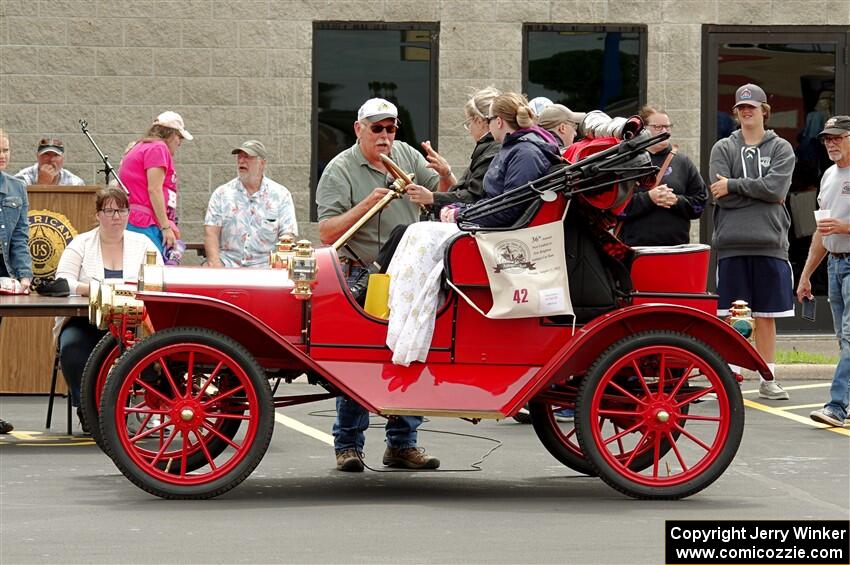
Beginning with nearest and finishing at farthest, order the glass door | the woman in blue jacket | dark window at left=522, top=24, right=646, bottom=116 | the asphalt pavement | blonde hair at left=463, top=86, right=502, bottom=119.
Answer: the asphalt pavement
the woman in blue jacket
blonde hair at left=463, top=86, right=502, bottom=119
dark window at left=522, top=24, right=646, bottom=116
the glass door

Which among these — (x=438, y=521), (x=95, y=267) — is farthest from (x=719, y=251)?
(x=438, y=521)

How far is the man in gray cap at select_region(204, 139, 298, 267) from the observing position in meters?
12.8

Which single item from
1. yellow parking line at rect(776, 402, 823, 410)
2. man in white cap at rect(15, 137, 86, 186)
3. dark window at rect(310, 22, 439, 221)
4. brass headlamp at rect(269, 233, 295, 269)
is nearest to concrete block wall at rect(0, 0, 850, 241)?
dark window at rect(310, 22, 439, 221)

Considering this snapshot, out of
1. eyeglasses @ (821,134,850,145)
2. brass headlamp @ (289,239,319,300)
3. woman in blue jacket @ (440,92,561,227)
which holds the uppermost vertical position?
eyeglasses @ (821,134,850,145)

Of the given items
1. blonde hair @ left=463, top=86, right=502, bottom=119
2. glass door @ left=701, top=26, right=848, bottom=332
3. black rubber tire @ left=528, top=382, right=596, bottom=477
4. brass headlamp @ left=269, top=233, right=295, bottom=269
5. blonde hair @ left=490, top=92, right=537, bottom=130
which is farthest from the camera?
glass door @ left=701, top=26, right=848, bottom=332

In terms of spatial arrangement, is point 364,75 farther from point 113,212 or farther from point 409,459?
point 409,459

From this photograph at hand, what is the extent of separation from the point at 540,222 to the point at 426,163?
173 cm

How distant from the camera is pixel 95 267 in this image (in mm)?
11180

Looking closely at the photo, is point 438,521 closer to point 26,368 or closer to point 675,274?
point 675,274

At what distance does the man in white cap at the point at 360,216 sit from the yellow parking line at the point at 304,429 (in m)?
1.15

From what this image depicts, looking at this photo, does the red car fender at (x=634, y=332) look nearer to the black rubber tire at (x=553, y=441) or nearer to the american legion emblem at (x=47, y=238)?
the black rubber tire at (x=553, y=441)

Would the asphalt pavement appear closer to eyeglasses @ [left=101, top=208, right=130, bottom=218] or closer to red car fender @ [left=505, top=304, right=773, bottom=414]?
red car fender @ [left=505, top=304, right=773, bottom=414]

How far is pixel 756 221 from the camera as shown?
13.1 meters

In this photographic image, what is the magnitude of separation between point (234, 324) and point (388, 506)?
1.22 metres
